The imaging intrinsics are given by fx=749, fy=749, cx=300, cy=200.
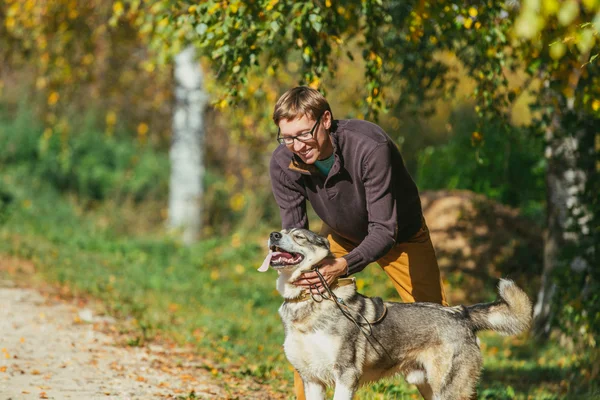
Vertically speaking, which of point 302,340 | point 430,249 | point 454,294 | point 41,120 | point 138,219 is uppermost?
point 41,120

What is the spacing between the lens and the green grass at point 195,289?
6887mm

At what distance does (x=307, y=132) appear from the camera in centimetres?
395

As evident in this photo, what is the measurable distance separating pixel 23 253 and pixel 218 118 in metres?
6.84

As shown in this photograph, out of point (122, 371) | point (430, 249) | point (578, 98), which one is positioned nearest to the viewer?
point (430, 249)

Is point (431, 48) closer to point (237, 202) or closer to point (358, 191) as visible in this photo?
point (358, 191)

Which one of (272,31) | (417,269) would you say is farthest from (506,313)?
(272,31)

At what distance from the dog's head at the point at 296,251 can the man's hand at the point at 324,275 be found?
39 millimetres

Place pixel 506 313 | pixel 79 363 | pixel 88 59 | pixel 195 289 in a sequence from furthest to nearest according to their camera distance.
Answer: pixel 88 59, pixel 195 289, pixel 79 363, pixel 506 313

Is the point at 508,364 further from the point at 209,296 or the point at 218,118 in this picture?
the point at 218,118

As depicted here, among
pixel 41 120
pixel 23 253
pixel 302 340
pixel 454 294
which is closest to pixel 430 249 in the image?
pixel 302 340

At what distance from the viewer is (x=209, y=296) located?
998 cm

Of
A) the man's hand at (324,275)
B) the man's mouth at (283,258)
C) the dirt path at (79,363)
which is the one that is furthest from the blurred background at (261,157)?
the man's mouth at (283,258)

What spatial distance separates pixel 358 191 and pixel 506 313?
1.12 meters

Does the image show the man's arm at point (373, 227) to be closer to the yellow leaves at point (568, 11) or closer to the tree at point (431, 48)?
the tree at point (431, 48)
